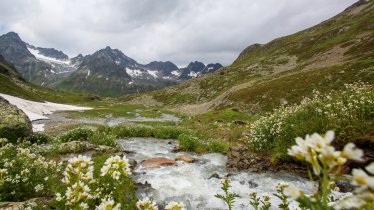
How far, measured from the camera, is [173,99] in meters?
101

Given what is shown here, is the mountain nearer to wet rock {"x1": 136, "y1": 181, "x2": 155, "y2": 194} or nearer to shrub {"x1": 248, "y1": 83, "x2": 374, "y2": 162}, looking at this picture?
shrub {"x1": 248, "y1": 83, "x2": 374, "y2": 162}

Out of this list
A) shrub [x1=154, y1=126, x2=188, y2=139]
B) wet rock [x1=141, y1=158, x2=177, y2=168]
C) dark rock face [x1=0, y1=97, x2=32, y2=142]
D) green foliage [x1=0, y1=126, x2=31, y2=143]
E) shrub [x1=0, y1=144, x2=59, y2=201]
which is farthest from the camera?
shrub [x1=154, y1=126, x2=188, y2=139]

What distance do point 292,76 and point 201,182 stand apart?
172 feet

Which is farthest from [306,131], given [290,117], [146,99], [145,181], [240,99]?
[146,99]

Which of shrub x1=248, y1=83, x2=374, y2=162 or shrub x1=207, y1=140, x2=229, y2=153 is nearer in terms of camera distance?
shrub x1=248, y1=83, x2=374, y2=162

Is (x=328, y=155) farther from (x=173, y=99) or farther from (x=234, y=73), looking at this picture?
(x=234, y=73)

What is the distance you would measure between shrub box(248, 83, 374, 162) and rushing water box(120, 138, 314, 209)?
184 centimetres

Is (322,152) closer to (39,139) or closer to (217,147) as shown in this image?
(217,147)

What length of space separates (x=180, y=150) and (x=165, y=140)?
5.67m

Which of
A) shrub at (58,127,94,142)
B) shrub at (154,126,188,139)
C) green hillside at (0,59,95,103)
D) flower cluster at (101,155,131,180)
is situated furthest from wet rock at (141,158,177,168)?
green hillside at (0,59,95,103)

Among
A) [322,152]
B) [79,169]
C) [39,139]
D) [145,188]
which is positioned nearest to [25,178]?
[145,188]

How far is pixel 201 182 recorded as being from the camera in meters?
11.8

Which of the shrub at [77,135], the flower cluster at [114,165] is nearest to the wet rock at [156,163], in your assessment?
the shrub at [77,135]

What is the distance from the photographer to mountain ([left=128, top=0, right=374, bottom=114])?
160ft
